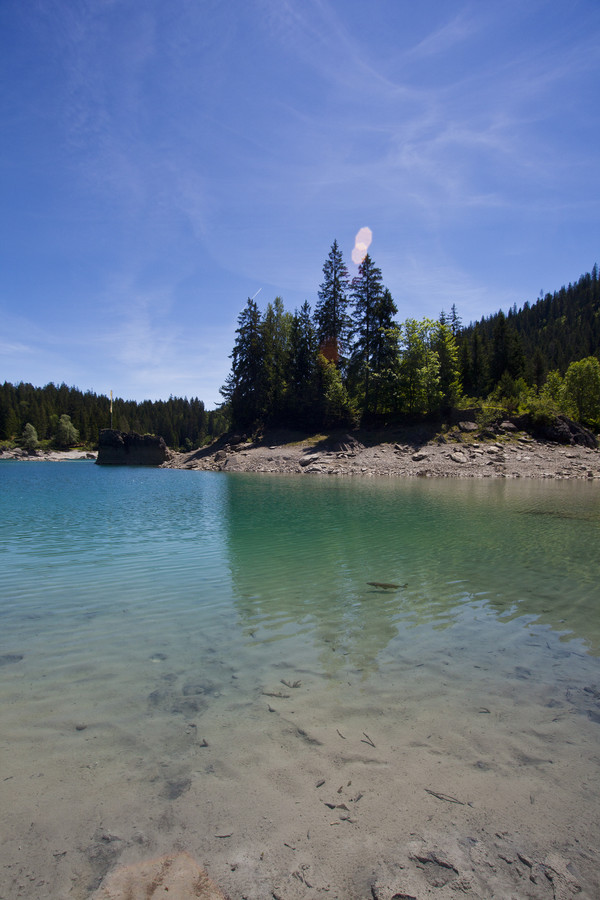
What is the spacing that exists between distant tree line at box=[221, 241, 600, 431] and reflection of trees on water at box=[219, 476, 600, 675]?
3758 cm

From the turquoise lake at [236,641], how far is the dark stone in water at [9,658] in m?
0.10

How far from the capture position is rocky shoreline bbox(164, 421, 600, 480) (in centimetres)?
4850

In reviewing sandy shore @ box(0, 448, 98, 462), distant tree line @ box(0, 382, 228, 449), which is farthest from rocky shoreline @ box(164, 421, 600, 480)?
sandy shore @ box(0, 448, 98, 462)

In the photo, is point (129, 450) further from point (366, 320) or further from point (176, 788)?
point (176, 788)

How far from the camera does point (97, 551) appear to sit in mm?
14242

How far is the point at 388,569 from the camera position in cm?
1259

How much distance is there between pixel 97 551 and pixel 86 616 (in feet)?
19.7

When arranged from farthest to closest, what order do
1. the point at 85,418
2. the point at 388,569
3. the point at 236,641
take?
the point at 85,418
the point at 388,569
the point at 236,641

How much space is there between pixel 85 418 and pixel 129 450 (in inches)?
3074

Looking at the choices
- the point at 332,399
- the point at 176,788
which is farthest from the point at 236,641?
the point at 332,399

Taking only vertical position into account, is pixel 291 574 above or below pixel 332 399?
below

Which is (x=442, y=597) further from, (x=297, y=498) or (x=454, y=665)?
(x=297, y=498)

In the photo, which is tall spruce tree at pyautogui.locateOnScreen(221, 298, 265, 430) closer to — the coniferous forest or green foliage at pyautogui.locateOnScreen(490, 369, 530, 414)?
the coniferous forest

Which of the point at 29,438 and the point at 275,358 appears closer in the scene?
the point at 275,358
